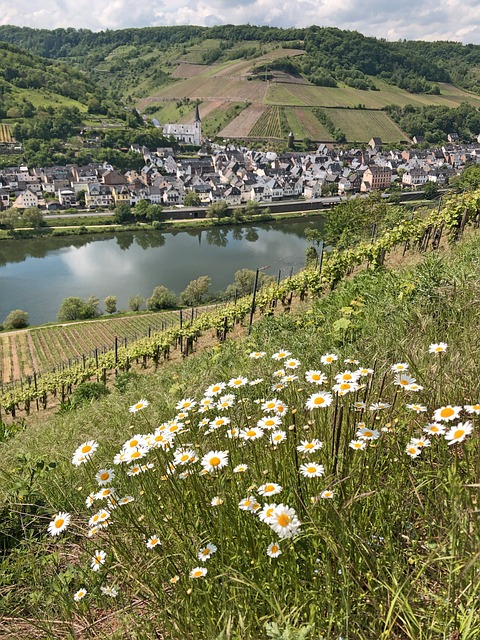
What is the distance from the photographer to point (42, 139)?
90.0 m

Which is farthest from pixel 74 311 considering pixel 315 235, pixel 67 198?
pixel 67 198

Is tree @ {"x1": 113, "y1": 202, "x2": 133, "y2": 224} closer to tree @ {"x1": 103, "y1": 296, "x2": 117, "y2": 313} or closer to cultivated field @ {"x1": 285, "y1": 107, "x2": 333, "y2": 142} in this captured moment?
tree @ {"x1": 103, "y1": 296, "x2": 117, "y2": 313}

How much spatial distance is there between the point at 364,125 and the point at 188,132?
47.5 metres

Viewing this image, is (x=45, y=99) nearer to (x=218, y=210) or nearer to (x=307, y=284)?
(x=218, y=210)

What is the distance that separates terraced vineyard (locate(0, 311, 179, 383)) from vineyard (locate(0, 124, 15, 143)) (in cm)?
7729

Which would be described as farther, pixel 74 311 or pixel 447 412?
pixel 74 311

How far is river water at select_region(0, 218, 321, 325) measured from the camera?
4156cm

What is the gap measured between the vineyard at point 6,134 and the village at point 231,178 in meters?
15.8

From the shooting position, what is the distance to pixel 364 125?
111812 millimetres

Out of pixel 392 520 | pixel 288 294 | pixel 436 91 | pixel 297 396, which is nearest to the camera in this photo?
pixel 392 520

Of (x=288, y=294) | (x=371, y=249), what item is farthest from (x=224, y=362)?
(x=288, y=294)

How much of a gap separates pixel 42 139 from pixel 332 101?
262 feet

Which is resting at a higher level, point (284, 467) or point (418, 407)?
point (418, 407)

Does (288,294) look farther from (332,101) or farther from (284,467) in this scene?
(332,101)
